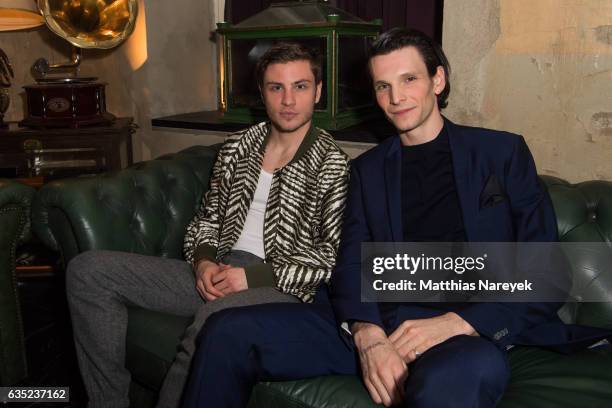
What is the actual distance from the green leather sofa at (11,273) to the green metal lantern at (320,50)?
1.19m

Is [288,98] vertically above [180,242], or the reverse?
Answer: [288,98]

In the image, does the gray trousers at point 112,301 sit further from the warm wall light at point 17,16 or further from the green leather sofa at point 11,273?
the warm wall light at point 17,16

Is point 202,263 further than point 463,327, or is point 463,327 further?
point 202,263

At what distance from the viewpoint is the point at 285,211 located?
2.04m

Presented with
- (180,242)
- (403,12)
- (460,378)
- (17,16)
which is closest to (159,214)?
(180,242)

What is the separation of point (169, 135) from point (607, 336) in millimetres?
2526

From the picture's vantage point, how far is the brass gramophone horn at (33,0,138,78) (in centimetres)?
338

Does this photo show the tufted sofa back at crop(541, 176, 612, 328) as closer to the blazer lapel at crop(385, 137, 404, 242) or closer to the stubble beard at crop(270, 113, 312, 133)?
the blazer lapel at crop(385, 137, 404, 242)

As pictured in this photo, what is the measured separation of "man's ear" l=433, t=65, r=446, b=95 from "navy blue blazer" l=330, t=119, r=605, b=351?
0.37 ft

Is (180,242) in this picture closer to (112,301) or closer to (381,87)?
(112,301)

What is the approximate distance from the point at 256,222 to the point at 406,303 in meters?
0.61

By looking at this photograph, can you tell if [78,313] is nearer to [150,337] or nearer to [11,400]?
[150,337]

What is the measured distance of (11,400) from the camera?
227 cm

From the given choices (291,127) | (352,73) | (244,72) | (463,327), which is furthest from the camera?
(244,72)
